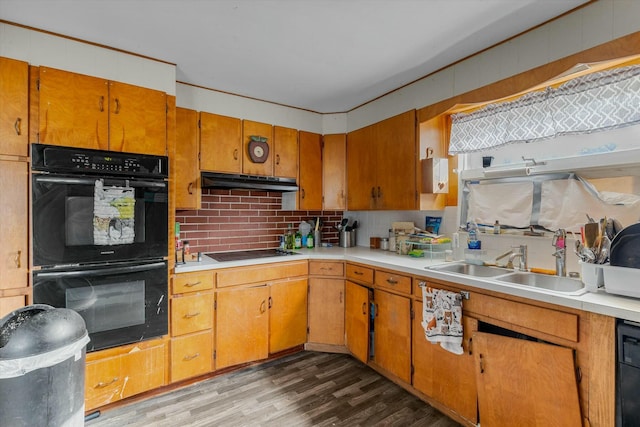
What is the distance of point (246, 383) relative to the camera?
2381mm

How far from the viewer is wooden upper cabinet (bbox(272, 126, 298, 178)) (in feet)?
10.0

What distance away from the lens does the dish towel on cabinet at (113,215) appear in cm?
197

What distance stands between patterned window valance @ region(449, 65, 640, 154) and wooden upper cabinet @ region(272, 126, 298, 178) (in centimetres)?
156

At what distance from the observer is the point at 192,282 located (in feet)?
7.63

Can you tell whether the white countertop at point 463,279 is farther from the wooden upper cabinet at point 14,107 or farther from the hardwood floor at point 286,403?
the wooden upper cabinet at point 14,107

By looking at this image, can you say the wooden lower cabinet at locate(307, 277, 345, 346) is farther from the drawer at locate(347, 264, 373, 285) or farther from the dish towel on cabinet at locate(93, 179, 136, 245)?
the dish towel on cabinet at locate(93, 179, 136, 245)

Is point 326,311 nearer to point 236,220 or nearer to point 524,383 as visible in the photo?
point 236,220

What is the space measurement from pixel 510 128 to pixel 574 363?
147 cm

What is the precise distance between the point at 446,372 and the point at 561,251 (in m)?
1.02

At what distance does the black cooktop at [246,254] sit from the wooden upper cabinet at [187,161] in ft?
1.64

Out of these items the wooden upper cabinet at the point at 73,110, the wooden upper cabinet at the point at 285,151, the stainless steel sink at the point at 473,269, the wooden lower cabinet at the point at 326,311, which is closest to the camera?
the wooden upper cabinet at the point at 73,110

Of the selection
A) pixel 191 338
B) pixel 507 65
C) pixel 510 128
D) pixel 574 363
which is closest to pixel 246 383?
pixel 191 338

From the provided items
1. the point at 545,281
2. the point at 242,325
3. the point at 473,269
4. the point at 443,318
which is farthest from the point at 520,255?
the point at 242,325

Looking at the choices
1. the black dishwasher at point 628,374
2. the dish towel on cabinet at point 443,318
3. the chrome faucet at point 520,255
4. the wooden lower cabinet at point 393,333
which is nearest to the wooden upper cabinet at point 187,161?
the wooden lower cabinet at point 393,333
